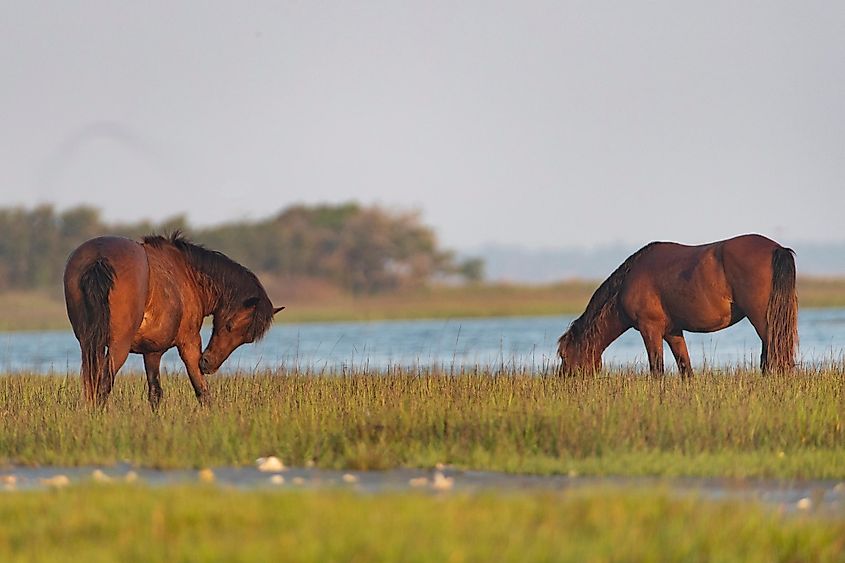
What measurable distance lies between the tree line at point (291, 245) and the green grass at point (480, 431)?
116ft

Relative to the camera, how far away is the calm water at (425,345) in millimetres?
23891

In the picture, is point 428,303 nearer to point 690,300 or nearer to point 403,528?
point 690,300

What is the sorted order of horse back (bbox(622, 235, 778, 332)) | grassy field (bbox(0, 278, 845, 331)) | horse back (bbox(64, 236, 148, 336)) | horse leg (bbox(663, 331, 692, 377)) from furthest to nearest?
grassy field (bbox(0, 278, 845, 331)) → horse leg (bbox(663, 331, 692, 377)) → horse back (bbox(622, 235, 778, 332)) → horse back (bbox(64, 236, 148, 336))

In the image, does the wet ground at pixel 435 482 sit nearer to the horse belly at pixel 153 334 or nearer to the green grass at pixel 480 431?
the green grass at pixel 480 431

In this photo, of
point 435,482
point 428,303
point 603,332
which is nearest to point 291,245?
point 428,303

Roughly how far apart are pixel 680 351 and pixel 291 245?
118 ft

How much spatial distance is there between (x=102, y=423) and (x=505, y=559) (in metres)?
5.91

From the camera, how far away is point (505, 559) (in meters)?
5.66

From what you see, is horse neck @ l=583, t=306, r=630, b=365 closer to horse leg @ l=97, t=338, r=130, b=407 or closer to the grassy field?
horse leg @ l=97, t=338, r=130, b=407

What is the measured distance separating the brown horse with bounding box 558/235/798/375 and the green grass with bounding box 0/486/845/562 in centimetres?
807

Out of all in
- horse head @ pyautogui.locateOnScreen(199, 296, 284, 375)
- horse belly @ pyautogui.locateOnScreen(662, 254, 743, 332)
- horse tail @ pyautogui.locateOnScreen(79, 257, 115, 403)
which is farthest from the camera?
horse belly @ pyautogui.locateOnScreen(662, 254, 743, 332)

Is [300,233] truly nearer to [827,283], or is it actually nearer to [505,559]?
[827,283]

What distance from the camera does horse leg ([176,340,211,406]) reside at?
13105 millimetres

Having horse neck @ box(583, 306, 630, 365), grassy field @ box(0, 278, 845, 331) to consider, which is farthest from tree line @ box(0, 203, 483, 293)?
horse neck @ box(583, 306, 630, 365)
